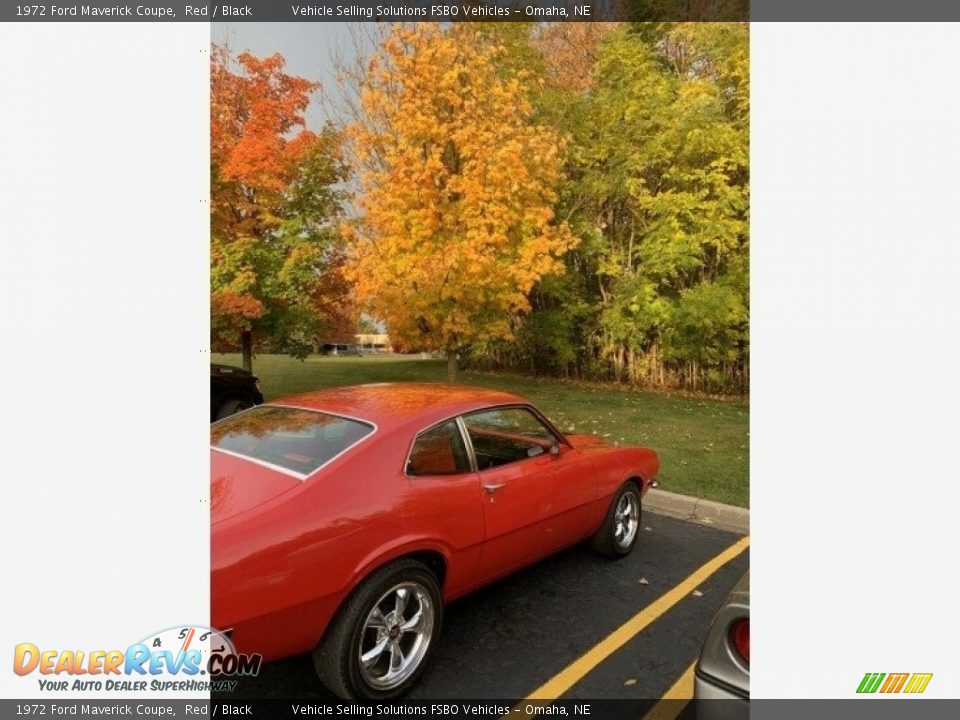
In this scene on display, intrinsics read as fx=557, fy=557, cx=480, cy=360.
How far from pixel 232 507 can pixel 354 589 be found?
1.87 ft

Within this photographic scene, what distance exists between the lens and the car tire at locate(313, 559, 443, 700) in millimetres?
2168

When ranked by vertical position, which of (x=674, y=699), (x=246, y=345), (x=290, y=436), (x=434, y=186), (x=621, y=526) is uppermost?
(x=434, y=186)

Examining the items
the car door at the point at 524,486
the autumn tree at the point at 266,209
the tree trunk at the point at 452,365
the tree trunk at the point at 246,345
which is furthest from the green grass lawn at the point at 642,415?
the car door at the point at 524,486

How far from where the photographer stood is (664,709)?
2314 millimetres

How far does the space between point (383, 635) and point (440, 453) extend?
822 millimetres

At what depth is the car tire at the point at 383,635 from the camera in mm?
2168

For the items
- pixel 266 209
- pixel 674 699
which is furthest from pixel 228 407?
pixel 674 699

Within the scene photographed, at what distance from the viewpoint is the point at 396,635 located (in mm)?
2369

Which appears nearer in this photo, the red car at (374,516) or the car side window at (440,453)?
the red car at (374,516)

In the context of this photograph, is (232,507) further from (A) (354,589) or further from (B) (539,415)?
(B) (539,415)

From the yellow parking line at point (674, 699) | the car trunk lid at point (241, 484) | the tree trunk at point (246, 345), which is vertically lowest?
the yellow parking line at point (674, 699)

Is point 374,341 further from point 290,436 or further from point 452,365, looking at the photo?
point 290,436
